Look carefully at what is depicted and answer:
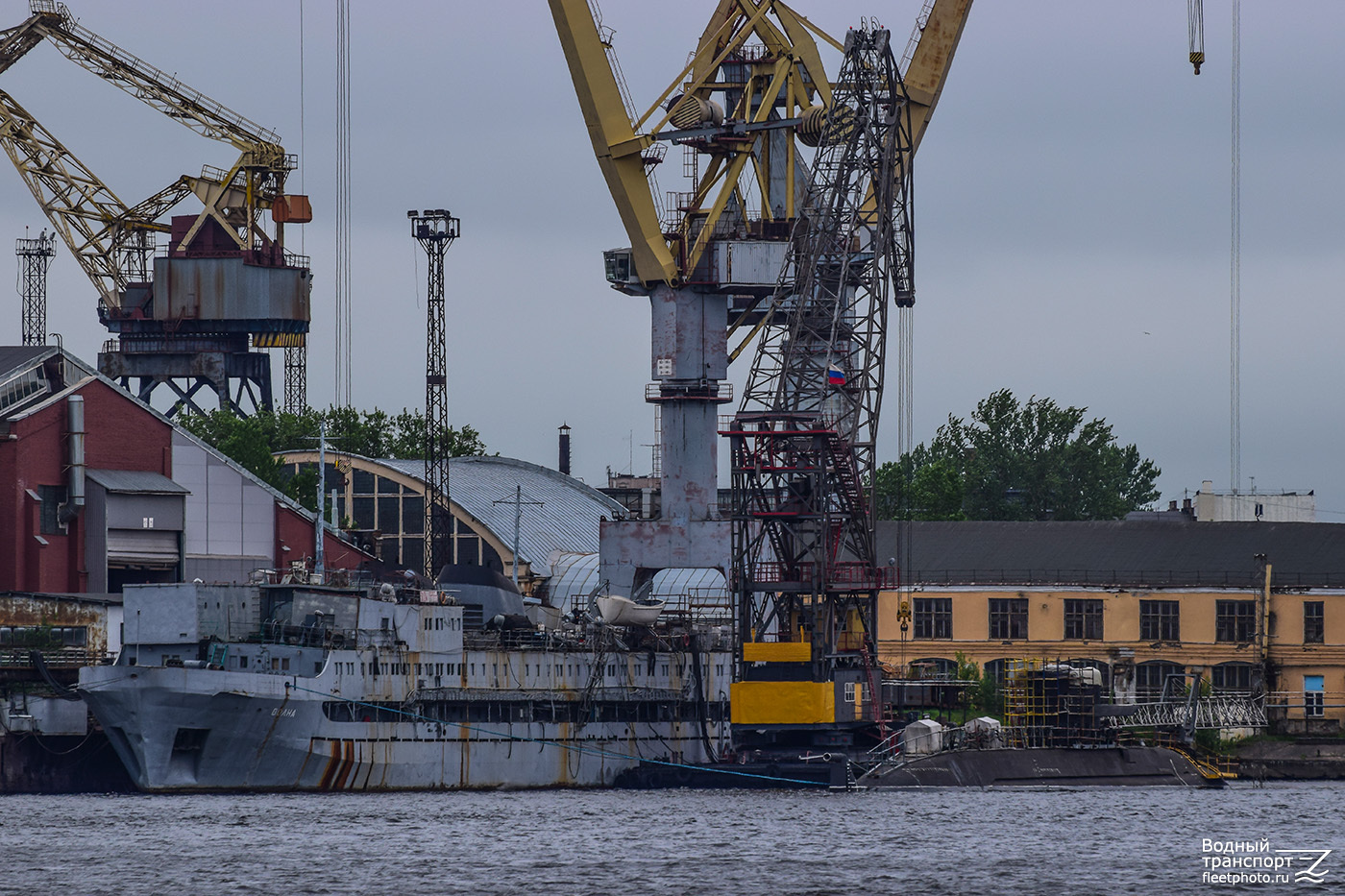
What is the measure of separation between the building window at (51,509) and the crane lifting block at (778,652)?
32653 mm

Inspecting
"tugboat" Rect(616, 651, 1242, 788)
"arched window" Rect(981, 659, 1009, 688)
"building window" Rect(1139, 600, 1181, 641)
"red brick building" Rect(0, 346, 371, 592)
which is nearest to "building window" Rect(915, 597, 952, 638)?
"arched window" Rect(981, 659, 1009, 688)

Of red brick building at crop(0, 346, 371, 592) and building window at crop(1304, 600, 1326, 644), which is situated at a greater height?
red brick building at crop(0, 346, 371, 592)

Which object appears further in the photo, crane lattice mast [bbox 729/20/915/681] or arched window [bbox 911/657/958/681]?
arched window [bbox 911/657/958/681]

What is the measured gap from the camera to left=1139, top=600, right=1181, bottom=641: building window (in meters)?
110

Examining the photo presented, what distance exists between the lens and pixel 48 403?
343 feet

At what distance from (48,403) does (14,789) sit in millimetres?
21526

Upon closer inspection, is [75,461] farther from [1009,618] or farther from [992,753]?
[1009,618]

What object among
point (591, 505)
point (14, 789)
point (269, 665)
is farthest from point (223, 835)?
point (591, 505)

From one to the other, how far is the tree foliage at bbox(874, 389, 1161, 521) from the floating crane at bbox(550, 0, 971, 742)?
35191 mm

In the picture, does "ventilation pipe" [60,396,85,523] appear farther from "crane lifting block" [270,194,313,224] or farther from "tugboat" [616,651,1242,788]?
"crane lifting block" [270,194,313,224]

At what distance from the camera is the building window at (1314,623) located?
353ft

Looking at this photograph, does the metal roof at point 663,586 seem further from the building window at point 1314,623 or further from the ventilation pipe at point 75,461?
the building window at point 1314,623

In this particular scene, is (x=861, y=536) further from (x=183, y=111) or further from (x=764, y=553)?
(x=183, y=111)

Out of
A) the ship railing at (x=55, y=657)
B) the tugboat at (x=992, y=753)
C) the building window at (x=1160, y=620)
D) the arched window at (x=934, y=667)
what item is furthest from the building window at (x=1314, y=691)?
the ship railing at (x=55, y=657)
